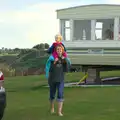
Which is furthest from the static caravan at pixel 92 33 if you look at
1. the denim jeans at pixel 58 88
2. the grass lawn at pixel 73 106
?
the denim jeans at pixel 58 88

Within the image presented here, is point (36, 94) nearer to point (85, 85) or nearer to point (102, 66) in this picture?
point (85, 85)

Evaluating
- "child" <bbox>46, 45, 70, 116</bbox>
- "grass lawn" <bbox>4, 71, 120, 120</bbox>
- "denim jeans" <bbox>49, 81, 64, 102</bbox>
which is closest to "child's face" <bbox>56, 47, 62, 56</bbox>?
"child" <bbox>46, 45, 70, 116</bbox>

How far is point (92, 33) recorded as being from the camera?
17.5 m

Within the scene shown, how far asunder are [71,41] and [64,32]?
56cm

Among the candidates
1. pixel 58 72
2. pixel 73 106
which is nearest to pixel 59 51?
pixel 58 72

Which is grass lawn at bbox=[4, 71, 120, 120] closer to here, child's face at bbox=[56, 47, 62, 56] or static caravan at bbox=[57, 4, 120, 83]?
child's face at bbox=[56, 47, 62, 56]

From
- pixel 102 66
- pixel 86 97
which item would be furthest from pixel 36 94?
pixel 102 66

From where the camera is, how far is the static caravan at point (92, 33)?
56.3 feet

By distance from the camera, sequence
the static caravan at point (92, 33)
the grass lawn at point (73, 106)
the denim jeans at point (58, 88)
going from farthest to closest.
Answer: the static caravan at point (92, 33) → the grass lawn at point (73, 106) → the denim jeans at point (58, 88)

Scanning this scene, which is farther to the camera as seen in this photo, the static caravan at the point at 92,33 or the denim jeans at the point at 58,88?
the static caravan at the point at 92,33

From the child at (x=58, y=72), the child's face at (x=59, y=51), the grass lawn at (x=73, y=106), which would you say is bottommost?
the grass lawn at (x=73, y=106)

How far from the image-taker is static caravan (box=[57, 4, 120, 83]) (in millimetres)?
17172

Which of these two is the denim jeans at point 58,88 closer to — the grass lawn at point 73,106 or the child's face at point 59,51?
the grass lawn at point 73,106

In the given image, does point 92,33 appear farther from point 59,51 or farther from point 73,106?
point 59,51
